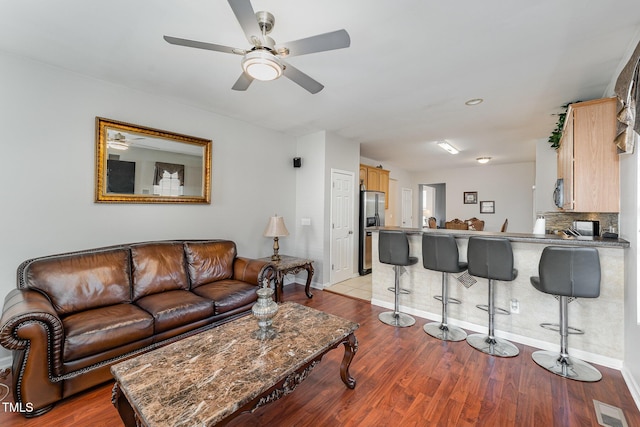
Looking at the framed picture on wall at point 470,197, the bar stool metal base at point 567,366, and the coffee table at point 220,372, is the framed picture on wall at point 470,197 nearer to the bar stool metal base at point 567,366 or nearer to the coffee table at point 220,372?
the bar stool metal base at point 567,366

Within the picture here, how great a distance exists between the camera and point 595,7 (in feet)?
5.57

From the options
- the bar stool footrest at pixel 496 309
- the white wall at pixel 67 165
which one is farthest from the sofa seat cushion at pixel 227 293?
the bar stool footrest at pixel 496 309

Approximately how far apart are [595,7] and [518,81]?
1.02 metres

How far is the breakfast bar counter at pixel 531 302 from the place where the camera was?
2289mm

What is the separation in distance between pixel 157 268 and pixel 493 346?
11.3 ft

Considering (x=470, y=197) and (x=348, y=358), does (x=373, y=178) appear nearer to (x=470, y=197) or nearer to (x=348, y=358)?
(x=470, y=197)

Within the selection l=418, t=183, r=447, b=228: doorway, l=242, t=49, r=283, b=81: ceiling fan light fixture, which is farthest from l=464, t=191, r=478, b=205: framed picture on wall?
l=242, t=49, r=283, b=81: ceiling fan light fixture

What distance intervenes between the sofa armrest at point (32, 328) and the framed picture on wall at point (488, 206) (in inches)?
339

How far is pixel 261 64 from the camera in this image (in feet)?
5.84

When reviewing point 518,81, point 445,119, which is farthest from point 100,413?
point 445,119

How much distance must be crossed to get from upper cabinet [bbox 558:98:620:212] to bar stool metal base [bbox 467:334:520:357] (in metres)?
1.43

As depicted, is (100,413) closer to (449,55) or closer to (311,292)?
(311,292)

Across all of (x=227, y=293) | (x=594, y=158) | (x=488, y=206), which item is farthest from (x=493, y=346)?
(x=488, y=206)

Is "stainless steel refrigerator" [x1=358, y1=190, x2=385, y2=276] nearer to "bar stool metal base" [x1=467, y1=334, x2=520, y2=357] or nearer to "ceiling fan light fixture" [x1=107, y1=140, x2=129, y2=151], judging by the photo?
"bar stool metal base" [x1=467, y1=334, x2=520, y2=357]
